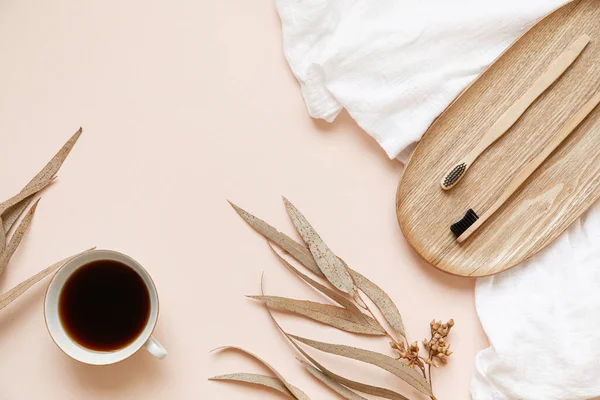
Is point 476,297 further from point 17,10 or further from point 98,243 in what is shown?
point 17,10

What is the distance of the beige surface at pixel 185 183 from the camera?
0.85 metres

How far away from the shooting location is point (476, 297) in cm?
86

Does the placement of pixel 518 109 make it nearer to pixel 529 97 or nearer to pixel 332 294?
pixel 529 97

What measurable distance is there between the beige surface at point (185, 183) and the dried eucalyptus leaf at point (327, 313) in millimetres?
20

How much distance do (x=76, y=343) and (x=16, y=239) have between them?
17 centimetres

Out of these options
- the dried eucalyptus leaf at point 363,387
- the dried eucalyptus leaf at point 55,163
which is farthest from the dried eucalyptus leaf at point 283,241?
the dried eucalyptus leaf at point 55,163

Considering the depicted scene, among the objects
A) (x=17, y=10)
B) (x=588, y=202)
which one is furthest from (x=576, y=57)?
(x=17, y=10)

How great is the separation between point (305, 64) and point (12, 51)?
0.40 meters

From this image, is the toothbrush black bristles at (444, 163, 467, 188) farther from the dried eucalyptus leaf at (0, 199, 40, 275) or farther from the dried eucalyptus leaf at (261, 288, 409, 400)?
the dried eucalyptus leaf at (0, 199, 40, 275)

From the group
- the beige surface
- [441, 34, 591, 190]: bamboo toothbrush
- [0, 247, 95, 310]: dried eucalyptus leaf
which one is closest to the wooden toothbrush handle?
[441, 34, 591, 190]: bamboo toothbrush

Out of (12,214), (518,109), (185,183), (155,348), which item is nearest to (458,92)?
(518,109)

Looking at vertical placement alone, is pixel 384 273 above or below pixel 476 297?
above

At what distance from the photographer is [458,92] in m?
0.85

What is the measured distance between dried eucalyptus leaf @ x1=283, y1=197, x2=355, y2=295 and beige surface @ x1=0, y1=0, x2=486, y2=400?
0.7 inches
